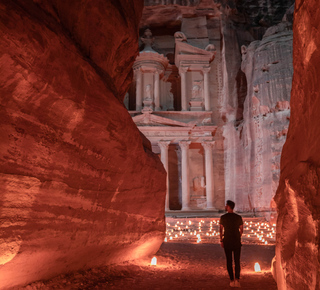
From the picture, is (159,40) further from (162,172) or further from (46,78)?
(46,78)

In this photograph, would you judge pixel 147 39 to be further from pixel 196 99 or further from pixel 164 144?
pixel 164 144

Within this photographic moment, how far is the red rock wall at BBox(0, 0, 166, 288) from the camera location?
10.4 feet

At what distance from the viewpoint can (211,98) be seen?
24.3 meters

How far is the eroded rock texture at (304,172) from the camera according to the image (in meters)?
2.45

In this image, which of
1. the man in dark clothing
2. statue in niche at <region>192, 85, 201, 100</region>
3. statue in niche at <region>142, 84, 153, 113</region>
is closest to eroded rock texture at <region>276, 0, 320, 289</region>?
the man in dark clothing

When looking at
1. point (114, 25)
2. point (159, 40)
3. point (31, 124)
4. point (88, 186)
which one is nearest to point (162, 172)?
point (88, 186)

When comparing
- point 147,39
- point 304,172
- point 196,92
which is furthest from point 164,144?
point 304,172

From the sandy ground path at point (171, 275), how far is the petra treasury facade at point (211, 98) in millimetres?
10199

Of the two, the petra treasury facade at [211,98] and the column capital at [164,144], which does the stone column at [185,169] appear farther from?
the column capital at [164,144]

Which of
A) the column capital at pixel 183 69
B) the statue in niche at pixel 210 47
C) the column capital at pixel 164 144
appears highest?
the statue in niche at pixel 210 47

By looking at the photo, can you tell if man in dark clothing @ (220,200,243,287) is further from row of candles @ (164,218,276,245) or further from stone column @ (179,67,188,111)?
stone column @ (179,67,188,111)

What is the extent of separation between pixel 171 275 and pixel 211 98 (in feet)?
66.0

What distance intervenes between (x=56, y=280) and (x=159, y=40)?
25.3 m

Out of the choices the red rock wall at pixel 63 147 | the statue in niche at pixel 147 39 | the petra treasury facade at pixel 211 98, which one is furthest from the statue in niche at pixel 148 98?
the red rock wall at pixel 63 147
